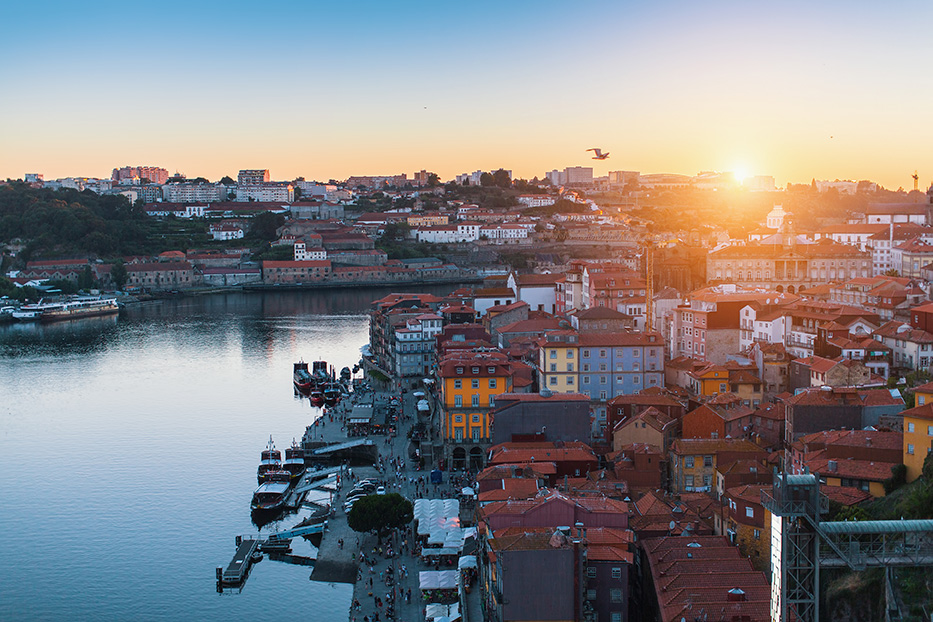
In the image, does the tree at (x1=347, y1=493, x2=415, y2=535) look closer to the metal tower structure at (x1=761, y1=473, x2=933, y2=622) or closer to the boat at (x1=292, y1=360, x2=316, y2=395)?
the metal tower structure at (x1=761, y1=473, x2=933, y2=622)

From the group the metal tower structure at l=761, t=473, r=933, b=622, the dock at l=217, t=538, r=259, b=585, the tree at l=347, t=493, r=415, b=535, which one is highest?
the metal tower structure at l=761, t=473, r=933, b=622

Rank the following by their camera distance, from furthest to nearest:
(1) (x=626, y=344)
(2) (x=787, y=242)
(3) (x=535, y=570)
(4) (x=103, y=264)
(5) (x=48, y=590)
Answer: (4) (x=103, y=264), (2) (x=787, y=242), (1) (x=626, y=344), (5) (x=48, y=590), (3) (x=535, y=570)

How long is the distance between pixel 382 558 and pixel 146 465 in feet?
21.7

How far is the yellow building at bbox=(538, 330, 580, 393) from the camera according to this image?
1464 centimetres

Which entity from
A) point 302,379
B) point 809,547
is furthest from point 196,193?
point 809,547

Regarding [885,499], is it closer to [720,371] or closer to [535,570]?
Answer: [535,570]

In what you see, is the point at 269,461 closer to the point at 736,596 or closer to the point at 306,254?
the point at 736,596

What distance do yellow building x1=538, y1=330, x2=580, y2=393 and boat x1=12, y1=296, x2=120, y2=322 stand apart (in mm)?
26582

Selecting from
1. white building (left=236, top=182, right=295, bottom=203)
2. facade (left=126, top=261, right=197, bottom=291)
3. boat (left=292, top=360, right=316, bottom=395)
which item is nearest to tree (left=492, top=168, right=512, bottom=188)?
white building (left=236, top=182, right=295, bottom=203)

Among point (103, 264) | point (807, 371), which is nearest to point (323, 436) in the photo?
point (807, 371)

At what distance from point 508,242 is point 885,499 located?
4535 centimetres

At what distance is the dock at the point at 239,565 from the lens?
1055cm

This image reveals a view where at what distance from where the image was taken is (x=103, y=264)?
151 ft

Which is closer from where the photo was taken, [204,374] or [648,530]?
[648,530]
